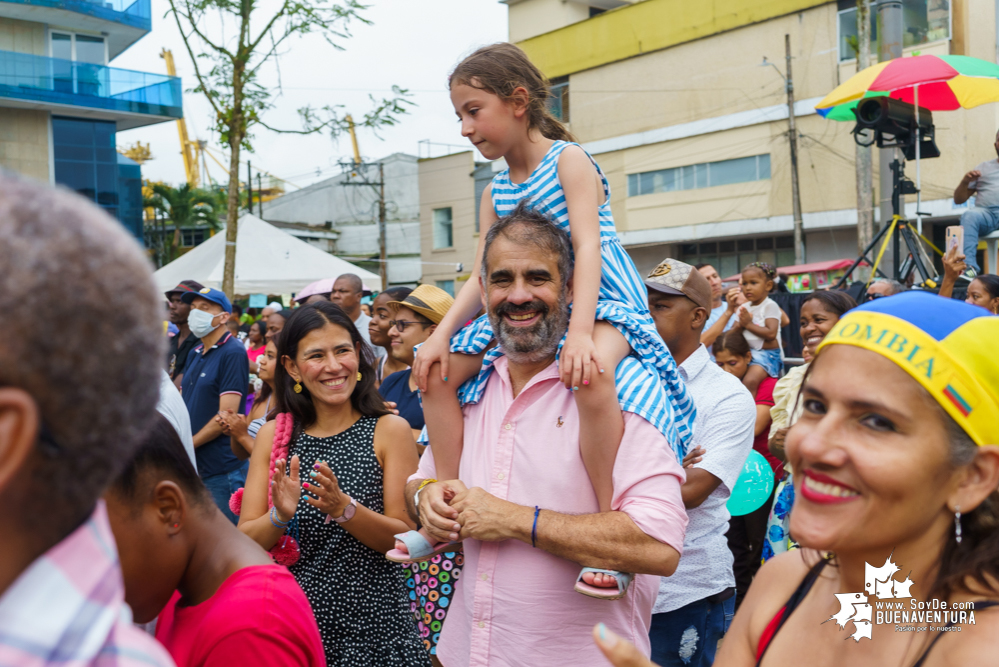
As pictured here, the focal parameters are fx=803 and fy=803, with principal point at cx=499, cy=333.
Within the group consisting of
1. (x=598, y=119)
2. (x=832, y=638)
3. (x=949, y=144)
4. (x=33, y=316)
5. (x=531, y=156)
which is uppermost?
(x=598, y=119)

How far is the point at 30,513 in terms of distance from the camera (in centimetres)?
78

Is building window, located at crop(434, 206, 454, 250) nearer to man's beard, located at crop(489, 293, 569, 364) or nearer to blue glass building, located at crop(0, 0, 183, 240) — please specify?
blue glass building, located at crop(0, 0, 183, 240)

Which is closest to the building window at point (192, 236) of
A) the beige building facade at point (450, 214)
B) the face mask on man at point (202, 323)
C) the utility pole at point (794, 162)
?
the beige building facade at point (450, 214)

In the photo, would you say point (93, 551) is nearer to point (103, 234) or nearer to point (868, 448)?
point (103, 234)

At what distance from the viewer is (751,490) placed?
4.18m

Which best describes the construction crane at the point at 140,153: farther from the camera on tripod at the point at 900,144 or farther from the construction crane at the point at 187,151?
the camera on tripod at the point at 900,144

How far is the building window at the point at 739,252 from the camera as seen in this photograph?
88.4ft

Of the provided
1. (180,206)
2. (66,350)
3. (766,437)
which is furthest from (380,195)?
(66,350)

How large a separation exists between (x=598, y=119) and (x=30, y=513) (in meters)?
31.7

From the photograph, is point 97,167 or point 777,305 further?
point 97,167

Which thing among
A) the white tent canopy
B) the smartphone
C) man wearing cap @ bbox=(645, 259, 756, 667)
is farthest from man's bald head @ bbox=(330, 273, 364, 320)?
the white tent canopy

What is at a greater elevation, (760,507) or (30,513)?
(30,513)

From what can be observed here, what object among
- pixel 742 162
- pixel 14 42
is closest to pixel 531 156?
pixel 742 162

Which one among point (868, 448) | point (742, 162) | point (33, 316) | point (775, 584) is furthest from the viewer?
point (742, 162)
